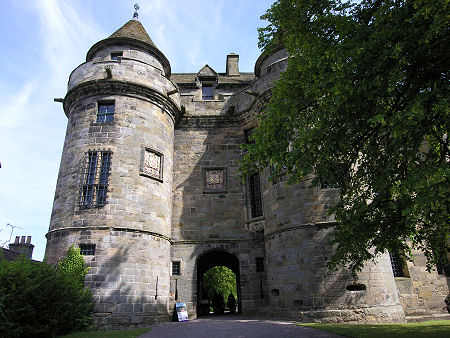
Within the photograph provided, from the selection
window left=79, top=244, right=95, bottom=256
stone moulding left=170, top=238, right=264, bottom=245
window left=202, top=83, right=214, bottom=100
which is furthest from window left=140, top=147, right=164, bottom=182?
window left=202, top=83, right=214, bottom=100

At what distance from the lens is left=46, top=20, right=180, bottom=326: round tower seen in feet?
38.9

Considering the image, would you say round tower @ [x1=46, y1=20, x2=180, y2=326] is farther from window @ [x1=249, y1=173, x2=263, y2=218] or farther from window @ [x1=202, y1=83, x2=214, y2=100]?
window @ [x1=249, y1=173, x2=263, y2=218]

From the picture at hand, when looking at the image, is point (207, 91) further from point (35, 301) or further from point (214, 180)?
point (35, 301)

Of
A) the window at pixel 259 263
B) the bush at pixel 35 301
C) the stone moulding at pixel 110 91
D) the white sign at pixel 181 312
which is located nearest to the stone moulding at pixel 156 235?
the window at pixel 259 263

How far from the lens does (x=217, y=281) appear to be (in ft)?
93.9

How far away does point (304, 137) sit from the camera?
6.90m

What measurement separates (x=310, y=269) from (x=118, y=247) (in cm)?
730

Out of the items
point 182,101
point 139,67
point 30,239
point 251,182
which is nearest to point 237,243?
point 251,182

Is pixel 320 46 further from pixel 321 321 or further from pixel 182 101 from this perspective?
pixel 182 101

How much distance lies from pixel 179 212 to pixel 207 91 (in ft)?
27.7

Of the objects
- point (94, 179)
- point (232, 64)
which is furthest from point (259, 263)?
point (232, 64)

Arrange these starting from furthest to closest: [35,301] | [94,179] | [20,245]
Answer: [20,245] < [94,179] < [35,301]

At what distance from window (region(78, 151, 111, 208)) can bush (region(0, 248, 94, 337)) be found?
3.22 m

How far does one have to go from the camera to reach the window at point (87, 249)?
11.9 metres
